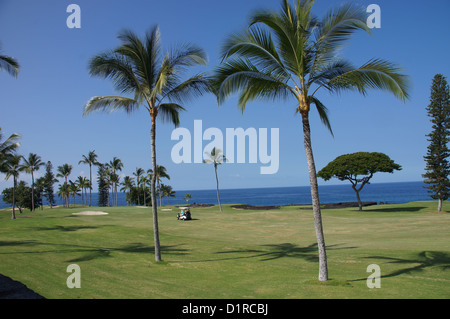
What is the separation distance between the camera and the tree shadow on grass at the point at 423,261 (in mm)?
12369

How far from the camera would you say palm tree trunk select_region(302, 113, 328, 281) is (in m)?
10.5

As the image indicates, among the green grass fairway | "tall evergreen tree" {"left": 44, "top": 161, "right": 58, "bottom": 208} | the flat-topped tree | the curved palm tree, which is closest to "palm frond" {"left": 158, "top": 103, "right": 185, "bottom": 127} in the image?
the curved palm tree

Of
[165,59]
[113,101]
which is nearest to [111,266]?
[113,101]

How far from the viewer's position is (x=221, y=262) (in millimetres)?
14641

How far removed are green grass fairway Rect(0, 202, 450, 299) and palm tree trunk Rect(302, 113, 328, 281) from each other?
519mm

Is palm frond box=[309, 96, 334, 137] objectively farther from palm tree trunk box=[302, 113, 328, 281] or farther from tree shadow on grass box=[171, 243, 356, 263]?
tree shadow on grass box=[171, 243, 356, 263]

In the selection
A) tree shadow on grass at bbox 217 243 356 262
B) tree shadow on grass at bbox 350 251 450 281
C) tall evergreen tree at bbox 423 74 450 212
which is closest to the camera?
tree shadow on grass at bbox 350 251 450 281

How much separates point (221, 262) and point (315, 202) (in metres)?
6.09

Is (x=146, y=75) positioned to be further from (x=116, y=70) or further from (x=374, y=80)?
(x=374, y=80)

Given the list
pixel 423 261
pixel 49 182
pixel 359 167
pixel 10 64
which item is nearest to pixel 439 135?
pixel 359 167

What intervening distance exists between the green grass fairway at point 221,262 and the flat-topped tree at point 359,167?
2514cm

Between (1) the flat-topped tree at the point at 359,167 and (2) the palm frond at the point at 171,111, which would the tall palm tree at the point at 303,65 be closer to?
(2) the palm frond at the point at 171,111

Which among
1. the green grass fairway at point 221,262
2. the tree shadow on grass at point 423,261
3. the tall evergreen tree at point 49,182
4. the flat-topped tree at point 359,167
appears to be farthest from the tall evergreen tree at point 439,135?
the tall evergreen tree at point 49,182
